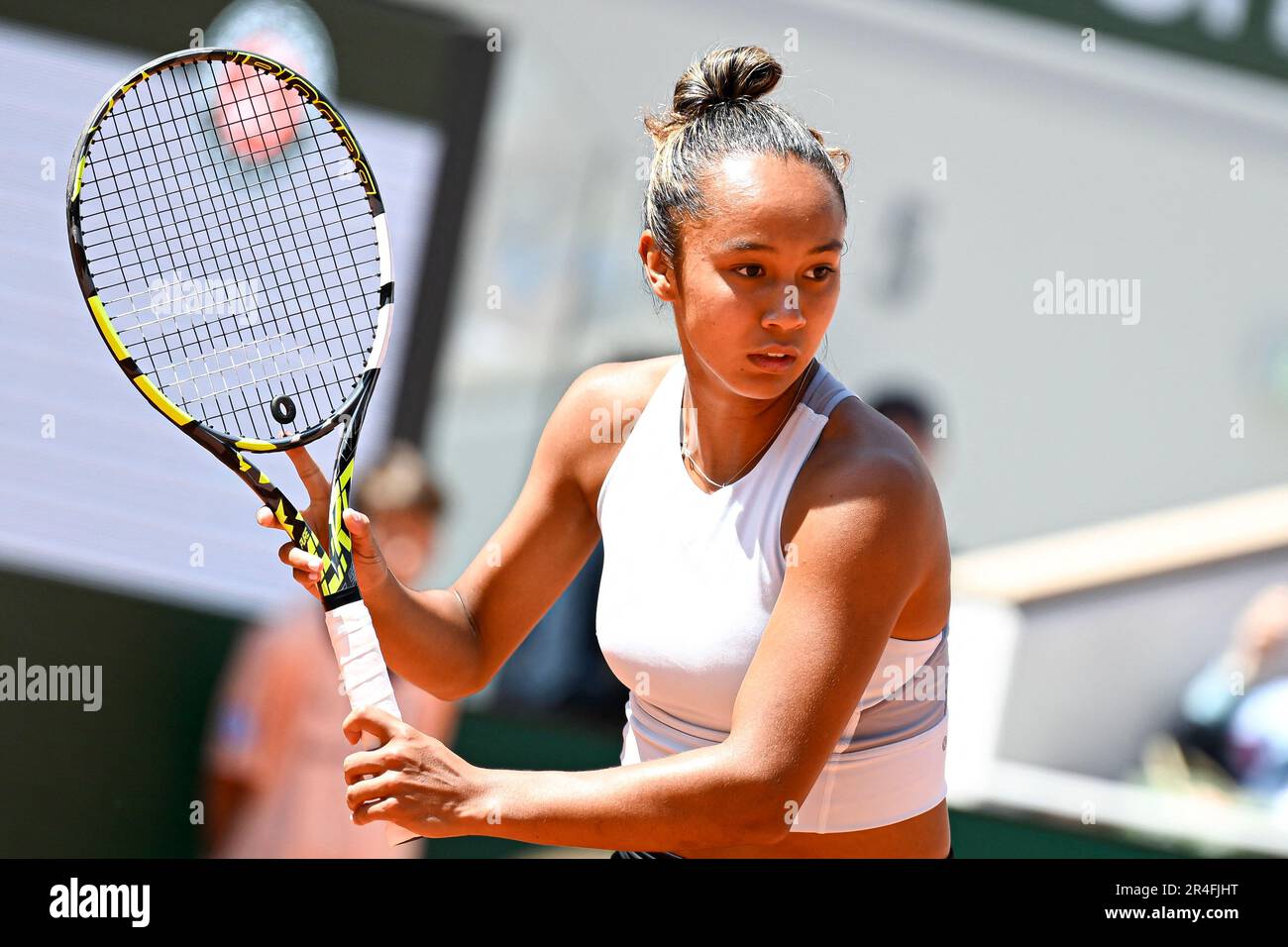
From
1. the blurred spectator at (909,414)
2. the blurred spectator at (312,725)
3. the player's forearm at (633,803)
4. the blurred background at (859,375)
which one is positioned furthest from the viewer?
the blurred background at (859,375)

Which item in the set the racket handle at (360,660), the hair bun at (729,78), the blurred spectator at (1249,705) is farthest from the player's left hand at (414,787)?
the blurred spectator at (1249,705)

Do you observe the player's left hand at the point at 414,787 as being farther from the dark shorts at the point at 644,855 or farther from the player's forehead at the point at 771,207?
the player's forehead at the point at 771,207

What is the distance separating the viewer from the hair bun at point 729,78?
7.13ft

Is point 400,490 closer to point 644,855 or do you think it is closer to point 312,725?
point 312,725

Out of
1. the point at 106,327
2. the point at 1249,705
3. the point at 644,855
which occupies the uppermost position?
the point at 106,327

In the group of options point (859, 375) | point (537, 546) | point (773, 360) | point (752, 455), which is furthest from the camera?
point (859, 375)

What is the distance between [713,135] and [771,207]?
0.59 feet

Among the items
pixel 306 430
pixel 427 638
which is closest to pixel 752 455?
pixel 427 638

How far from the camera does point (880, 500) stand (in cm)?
199

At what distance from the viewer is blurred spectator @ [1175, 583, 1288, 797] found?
5.16 meters

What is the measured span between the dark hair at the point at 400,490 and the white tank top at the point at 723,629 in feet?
6.57

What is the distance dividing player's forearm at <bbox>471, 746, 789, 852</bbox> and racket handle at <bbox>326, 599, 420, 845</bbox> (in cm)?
19

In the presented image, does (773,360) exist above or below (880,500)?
above

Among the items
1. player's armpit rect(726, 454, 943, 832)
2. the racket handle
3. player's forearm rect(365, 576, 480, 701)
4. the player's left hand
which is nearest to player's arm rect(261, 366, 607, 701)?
player's forearm rect(365, 576, 480, 701)
